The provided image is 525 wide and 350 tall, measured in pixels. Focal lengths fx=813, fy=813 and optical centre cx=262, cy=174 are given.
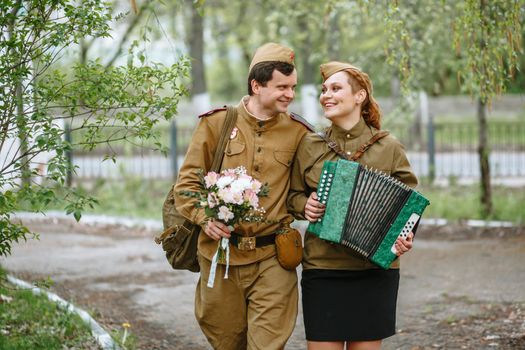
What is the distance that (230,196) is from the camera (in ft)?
12.6

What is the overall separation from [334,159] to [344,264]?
553 mm

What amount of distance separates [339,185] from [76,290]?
478 centimetres

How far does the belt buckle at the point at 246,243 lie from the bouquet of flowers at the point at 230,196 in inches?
9.6

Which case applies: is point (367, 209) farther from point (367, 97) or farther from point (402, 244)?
point (367, 97)

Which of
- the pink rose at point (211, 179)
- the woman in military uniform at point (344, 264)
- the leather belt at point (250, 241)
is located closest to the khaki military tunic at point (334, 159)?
the woman in military uniform at point (344, 264)

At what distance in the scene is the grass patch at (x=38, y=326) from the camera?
5.56 meters

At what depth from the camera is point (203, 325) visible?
440cm

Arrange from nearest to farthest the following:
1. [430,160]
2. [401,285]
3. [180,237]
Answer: [180,237]
[401,285]
[430,160]

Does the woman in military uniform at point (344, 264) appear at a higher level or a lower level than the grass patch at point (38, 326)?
higher

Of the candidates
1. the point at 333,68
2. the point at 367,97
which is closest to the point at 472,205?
the point at 367,97

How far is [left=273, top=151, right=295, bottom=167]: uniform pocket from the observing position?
4332 mm

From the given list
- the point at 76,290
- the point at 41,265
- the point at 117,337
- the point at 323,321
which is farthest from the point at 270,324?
the point at 41,265

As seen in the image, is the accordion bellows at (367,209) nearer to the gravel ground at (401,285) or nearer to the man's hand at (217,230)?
the man's hand at (217,230)

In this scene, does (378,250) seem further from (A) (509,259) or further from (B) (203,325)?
(A) (509,259)
